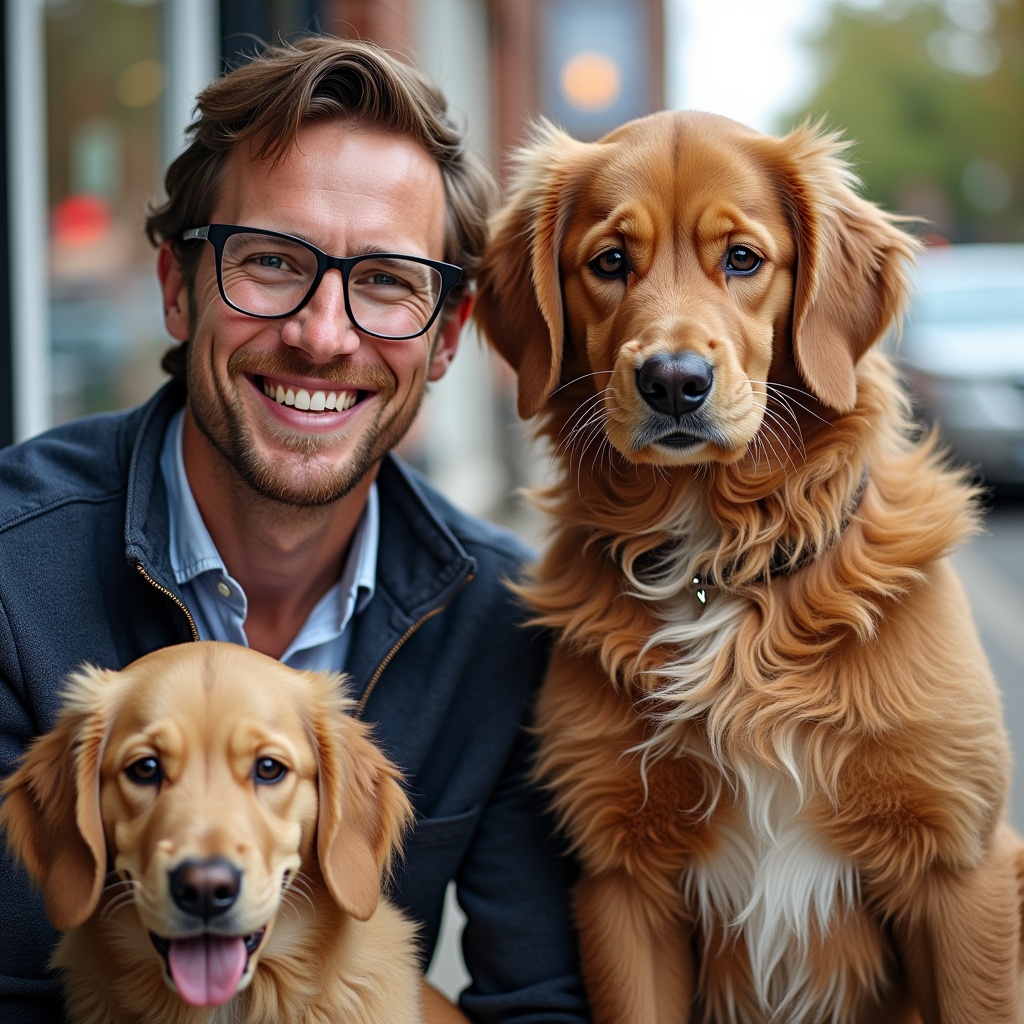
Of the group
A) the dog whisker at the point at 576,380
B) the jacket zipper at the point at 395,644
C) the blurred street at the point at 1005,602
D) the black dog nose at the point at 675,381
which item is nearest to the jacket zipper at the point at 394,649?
the jacket zipper at the point at 395,644

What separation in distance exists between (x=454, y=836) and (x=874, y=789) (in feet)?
3.10

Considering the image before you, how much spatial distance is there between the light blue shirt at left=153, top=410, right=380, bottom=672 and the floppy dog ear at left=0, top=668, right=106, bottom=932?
586 mm

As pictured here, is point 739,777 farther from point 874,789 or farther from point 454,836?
point 454,836

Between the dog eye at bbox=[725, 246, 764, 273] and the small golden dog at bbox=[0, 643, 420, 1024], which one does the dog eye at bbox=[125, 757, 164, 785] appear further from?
the dog eye at bbox=[725, 246, 764, 273]

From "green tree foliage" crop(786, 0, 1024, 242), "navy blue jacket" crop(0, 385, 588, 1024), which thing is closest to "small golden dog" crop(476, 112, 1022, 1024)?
"navy blue jacket" crop(0, 385, 588, 1024)

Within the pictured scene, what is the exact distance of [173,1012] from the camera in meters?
2.30

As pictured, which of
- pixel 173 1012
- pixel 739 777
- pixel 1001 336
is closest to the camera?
pixel 173 1012

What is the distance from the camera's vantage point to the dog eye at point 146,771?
2.13 metres

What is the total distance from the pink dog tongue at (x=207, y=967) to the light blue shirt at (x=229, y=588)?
0.89 m

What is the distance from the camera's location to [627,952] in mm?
2623

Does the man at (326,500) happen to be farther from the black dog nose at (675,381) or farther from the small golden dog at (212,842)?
the black dog nose at (675,381)

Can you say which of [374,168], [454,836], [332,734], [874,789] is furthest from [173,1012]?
[374,168]

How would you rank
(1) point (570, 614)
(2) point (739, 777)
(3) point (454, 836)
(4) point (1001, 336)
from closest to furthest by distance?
(2) point (739, 777) → (1) point (570, 614) → (3) point (454, 836) → (4) point (1001, 336)

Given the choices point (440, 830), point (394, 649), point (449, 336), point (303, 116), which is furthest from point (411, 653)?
point (303, 116)
